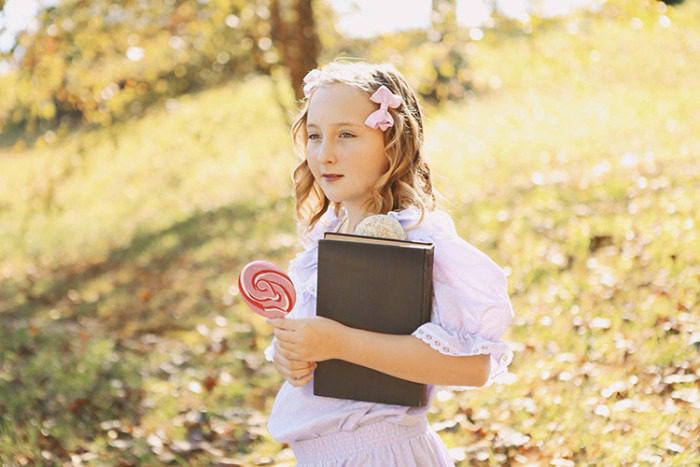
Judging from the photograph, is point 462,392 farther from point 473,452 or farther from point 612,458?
point 612,458

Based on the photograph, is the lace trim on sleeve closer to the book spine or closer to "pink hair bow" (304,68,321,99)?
the book spine

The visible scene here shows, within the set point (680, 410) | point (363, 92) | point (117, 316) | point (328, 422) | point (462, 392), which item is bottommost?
point (117, 316)

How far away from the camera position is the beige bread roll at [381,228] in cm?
219

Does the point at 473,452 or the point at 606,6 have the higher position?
the point at 606,6

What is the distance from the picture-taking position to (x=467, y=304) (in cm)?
215

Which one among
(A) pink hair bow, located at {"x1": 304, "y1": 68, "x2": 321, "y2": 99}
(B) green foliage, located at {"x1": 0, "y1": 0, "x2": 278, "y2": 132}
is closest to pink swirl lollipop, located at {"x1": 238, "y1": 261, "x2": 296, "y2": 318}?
(A) pink hair bow, located at {"x1": 304, "y1": 68, "x2": 321, "y2": 99}

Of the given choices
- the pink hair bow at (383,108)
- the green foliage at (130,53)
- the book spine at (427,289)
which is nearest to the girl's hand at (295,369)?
the book spine at (427,289)

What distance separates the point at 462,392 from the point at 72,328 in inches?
150

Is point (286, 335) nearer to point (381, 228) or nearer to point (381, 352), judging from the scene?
point (381, 352)

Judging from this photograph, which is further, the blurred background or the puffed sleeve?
the blurred background

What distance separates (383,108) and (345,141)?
0.13 metres

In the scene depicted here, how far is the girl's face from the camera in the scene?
2295 mm

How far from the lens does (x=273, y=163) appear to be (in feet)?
42.1

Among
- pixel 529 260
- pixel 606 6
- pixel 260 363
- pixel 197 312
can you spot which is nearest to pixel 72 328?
pixel 197 312
